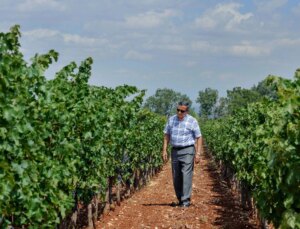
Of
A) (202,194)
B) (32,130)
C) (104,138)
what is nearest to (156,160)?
(202,194)

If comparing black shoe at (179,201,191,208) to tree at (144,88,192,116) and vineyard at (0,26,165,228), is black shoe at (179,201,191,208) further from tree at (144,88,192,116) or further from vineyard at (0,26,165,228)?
tree at (144,88,192,116)

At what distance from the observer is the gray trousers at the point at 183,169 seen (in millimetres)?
10058

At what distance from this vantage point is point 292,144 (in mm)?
4340

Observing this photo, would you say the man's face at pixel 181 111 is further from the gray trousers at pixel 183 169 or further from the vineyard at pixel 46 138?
the vineyard at pixel 46 138

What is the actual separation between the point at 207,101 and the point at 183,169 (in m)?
143

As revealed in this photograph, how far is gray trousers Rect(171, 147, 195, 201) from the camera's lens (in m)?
10.1

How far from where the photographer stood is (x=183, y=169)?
33.1 ft

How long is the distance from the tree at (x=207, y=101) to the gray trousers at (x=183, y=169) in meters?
142

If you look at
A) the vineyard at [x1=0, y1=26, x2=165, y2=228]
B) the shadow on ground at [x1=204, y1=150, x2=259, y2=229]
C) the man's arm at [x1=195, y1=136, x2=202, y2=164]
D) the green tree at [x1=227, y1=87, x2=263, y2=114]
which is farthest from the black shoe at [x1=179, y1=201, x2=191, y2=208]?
the green tree at [x1=227, y1=87, x2=263, y2=114]

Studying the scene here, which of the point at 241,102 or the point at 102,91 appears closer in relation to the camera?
the point at 102,91

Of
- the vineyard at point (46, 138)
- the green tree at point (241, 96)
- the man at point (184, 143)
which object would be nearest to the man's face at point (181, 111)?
the man at point (184, 143)

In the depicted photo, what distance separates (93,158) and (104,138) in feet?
2.85

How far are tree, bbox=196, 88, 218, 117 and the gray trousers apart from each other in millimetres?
141881

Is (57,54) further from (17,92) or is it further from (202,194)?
(202,194)
